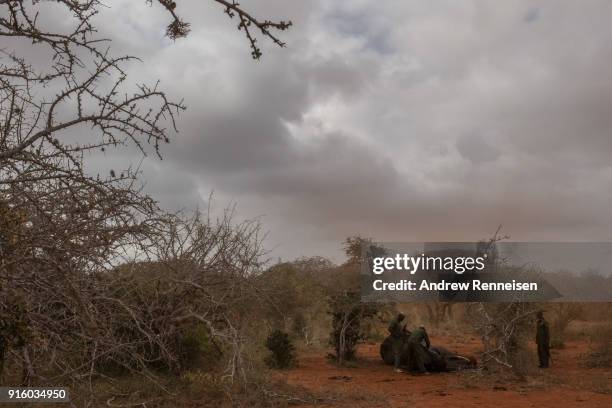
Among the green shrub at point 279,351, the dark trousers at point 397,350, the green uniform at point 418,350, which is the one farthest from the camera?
the dark trousers at point 397,350

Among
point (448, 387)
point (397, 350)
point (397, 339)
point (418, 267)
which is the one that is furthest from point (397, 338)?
point (448, 387)

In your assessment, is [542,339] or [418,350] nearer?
[418,350]

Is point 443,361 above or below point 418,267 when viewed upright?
below

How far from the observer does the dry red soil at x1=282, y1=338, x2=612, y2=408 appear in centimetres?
1130

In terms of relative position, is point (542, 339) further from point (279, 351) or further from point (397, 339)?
point (279, 351)

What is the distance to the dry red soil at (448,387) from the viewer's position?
11297 mm

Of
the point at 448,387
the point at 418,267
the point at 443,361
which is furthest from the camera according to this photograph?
the point at 418,267

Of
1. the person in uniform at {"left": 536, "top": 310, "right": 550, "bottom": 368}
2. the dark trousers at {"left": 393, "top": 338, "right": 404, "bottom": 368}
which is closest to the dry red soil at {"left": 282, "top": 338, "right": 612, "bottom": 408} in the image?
the dark trousers at {"left": 393, "top": 338, "right": 404, "bottom": 368}

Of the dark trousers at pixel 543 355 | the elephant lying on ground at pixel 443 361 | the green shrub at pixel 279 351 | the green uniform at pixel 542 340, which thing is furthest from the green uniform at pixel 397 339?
the dark trousers at pixel 543 355

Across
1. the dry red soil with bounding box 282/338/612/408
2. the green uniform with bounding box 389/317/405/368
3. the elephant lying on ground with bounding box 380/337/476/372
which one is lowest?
the dry red soil with bounding box 282/338/612/408

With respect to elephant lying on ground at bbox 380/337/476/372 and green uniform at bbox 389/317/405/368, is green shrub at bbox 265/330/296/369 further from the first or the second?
elephant lying on ground at bbox 380/337/476/372

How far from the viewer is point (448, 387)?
13398 millimetres

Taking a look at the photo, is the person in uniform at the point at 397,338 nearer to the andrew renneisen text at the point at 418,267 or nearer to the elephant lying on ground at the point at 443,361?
the elephant lying on ground at the point at 443,361

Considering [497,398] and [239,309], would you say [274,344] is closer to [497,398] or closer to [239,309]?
[239,309]
